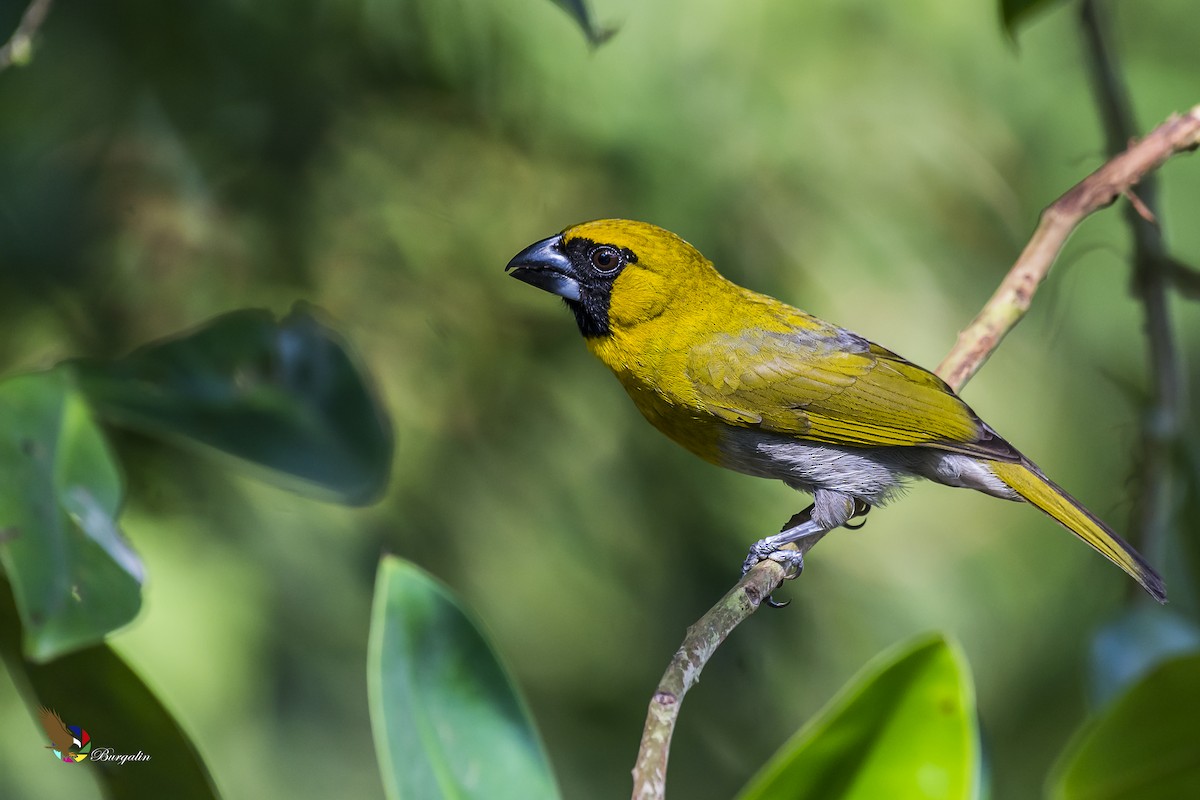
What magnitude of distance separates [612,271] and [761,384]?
0.47 m

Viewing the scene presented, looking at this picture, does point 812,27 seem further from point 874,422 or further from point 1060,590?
point 1060,590

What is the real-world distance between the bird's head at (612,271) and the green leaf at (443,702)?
1.21 metres

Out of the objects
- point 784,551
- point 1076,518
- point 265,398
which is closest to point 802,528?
point 784,551

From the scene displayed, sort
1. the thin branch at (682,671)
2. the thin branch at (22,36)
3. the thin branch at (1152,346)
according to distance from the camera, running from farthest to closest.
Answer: the thin branch at (1152,346)
the thin branch at (22,36)
the thin branch at (682,671)

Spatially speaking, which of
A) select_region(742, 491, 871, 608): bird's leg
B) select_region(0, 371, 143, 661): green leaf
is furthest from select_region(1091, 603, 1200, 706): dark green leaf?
select_region(0, 371, 143, 661): green leaf

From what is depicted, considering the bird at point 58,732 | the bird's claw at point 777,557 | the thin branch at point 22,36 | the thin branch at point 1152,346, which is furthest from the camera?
the thin branch at point 1152,346

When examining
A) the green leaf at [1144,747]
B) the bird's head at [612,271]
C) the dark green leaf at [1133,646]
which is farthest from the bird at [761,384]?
the green leaf at [1144,747]

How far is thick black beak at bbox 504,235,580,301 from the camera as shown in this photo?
2.94 metres

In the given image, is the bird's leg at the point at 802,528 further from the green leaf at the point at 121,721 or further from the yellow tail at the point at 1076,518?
the green leaf at the point at 121,721

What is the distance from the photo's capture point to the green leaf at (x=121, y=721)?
6.29 feet

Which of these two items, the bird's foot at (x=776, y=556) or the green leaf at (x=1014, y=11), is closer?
the bird's foot at (x=776, y=556)

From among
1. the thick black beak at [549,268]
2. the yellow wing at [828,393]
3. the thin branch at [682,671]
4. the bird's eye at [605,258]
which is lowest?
the thin branch at [682,671]

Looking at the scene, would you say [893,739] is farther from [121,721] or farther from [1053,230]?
[1053,230]

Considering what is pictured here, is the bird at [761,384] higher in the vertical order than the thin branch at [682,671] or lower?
higher
